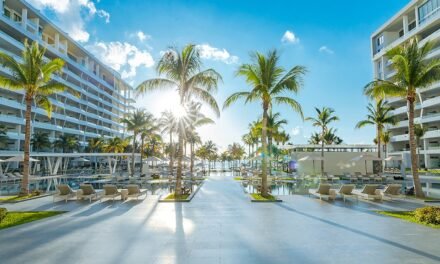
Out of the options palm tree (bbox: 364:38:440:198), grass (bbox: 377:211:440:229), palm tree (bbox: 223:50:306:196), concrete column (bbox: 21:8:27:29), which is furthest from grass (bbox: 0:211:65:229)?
concrete column (bbox: 21:8:27:29)

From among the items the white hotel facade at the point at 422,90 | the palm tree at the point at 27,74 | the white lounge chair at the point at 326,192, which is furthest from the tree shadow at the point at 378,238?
the white hotel facade at the point at 422,90

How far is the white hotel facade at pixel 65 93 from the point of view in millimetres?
47875

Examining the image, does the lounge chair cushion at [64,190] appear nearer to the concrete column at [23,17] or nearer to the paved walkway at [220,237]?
the paved walkway at [220,237]

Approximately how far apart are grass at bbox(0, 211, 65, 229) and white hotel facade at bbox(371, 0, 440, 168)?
48.2 m

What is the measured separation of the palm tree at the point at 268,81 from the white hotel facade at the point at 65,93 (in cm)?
4426

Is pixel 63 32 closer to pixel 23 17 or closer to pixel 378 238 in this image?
pixel 23 17

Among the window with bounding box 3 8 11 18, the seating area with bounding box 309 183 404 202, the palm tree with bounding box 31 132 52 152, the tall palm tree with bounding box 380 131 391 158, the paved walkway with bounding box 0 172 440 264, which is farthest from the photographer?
the tall palm tree with bounding box 380 131 391 158

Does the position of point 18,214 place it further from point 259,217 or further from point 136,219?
point 259,217

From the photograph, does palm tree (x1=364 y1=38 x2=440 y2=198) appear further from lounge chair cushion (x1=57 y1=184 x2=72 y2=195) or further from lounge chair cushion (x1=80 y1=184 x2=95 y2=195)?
lounge chair cushion (x1=57 y1=184 x2=72 y2=195)

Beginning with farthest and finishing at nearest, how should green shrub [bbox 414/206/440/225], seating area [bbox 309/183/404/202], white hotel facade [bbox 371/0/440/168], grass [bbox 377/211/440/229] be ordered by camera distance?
1. white hotel facade [bbox 371/0/440/168]
2. seating area [bbox 309/183/404/202]
3. grass [bbox 377/211/440/229]
4. green shrub [bbox 414/206/440/225]

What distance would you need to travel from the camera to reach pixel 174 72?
16.9 metres

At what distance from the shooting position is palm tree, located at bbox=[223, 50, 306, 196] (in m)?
16.3

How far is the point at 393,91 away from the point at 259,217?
11.7 m

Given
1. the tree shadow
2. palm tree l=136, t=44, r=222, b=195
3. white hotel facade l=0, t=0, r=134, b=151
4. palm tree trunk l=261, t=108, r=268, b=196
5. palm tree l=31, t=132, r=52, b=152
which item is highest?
white hotel facade l=0, t=0, r=134, b=151
